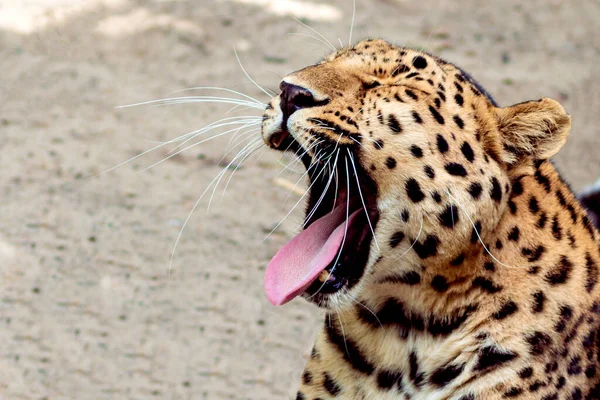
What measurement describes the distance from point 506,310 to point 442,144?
2.35 feet

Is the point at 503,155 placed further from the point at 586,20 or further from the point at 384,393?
the point at 586,20

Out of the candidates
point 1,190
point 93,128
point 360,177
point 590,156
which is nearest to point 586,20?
point 590,156

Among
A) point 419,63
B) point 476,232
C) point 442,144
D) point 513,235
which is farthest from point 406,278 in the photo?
point 419,63

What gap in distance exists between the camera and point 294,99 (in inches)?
140

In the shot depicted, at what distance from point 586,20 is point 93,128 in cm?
566

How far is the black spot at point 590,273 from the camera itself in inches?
146

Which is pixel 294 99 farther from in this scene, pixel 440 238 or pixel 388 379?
pixel 388 379

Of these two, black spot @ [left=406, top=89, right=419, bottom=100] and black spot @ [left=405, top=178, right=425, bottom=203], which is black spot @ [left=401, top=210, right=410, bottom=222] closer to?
black spot @ [left=405, top=178, right=425, bottom=203]

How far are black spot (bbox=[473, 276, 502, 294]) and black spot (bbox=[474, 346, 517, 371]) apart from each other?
0.75ft

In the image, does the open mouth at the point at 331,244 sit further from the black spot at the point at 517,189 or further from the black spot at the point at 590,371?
the black spot at the point at 590,371

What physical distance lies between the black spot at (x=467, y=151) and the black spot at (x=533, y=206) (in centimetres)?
37

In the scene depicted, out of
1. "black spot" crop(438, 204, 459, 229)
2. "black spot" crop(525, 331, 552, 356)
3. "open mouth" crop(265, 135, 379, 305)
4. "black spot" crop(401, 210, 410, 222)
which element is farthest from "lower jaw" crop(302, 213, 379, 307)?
"black spot" crop(525, 331, 552, 356)

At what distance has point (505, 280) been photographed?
360 cm

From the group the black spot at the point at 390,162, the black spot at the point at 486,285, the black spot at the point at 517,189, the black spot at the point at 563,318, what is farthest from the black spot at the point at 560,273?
the black spot at the point at 390,162
